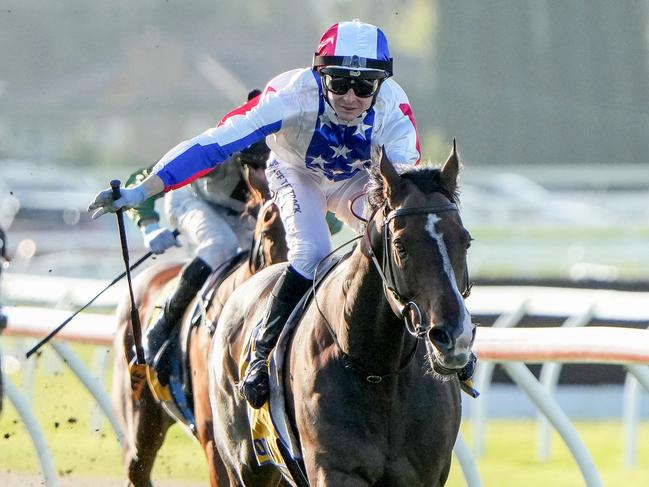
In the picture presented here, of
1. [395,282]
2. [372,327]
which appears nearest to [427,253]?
[395,282]

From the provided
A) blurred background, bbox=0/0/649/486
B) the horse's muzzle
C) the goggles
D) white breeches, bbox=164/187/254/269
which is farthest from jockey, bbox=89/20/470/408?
blurred background, bbox=0/0/649/486

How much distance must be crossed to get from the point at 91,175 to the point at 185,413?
50.5 feet

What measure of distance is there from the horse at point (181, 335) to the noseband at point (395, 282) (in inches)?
61.1

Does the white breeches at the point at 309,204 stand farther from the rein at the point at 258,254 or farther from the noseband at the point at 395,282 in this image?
the noseband at the point at 395,282

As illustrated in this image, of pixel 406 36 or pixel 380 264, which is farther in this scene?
pixel 406 36

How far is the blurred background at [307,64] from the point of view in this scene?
74.0 feet

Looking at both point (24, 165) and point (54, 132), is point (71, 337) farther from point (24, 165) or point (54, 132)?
point (54, 132)

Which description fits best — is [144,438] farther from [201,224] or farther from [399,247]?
[399,247]

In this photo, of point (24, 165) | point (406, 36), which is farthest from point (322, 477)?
point (406, 36)

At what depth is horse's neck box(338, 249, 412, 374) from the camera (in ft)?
14.0

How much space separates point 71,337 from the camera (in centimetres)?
691

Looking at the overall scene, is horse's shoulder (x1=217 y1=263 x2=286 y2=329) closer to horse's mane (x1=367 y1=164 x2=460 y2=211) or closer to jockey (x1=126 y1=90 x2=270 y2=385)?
jockey (x1=126 y1=90 x2=270 y2=385)

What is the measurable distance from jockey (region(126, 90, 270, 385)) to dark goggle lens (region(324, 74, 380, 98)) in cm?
145

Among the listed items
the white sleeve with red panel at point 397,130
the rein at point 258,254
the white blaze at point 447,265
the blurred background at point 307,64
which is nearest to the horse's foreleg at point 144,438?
the rein at point 258,254
